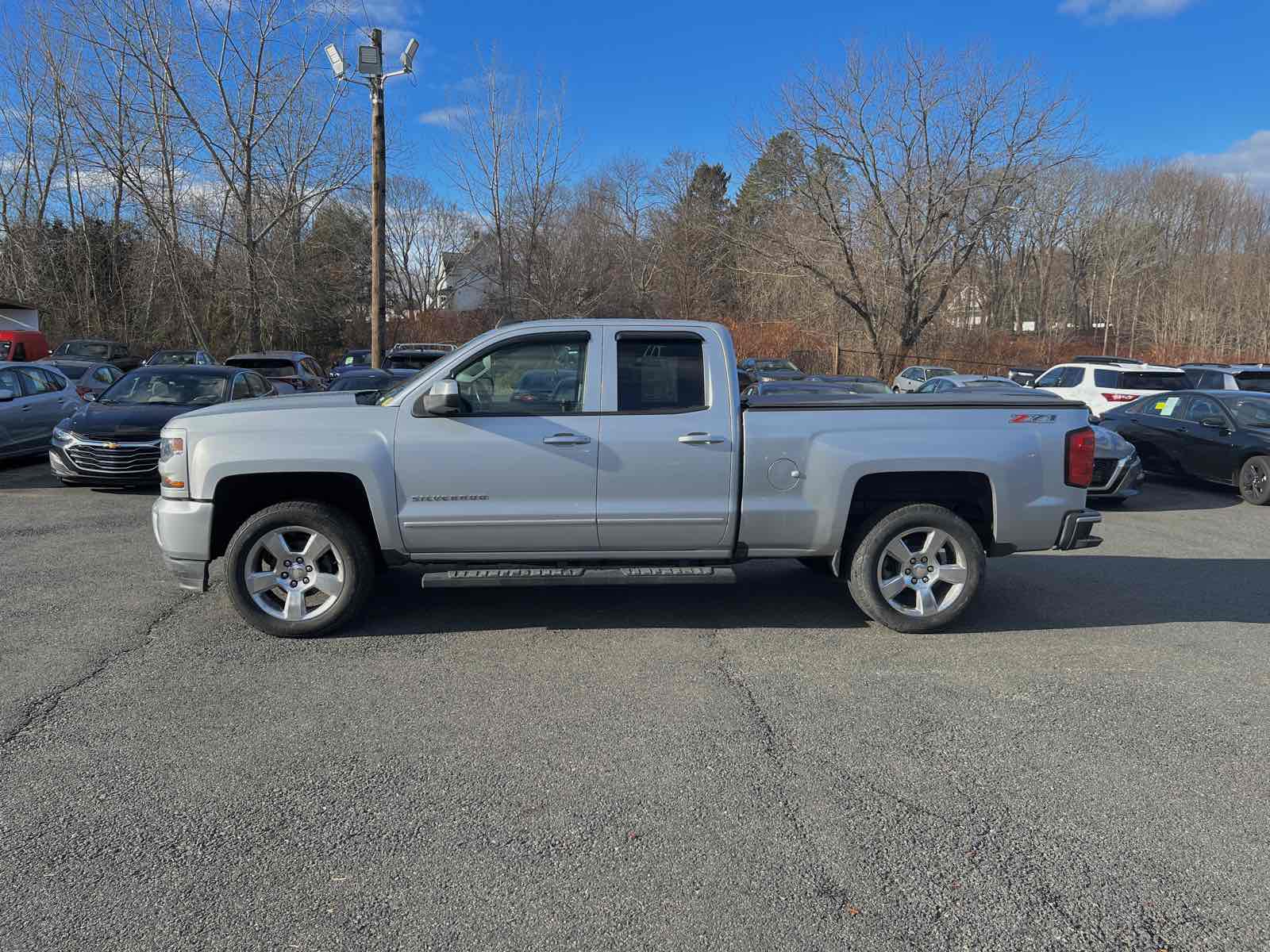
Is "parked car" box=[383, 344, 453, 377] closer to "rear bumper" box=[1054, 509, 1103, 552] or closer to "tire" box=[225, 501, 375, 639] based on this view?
"tire" box=[225, 501, 375, 639]

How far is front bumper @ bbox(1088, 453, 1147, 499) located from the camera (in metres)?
10.4

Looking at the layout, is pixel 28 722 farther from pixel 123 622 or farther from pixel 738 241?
pixel 738 241

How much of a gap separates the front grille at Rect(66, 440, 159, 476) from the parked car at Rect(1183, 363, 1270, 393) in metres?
19.9

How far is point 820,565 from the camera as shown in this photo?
6.59 meters

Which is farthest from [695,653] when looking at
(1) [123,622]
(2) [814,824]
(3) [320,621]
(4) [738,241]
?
(4) [738,241]

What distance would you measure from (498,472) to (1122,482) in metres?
8.70

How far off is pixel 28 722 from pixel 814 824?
371cm

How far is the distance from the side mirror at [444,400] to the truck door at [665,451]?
89cm

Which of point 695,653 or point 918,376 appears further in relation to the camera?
point 918,376

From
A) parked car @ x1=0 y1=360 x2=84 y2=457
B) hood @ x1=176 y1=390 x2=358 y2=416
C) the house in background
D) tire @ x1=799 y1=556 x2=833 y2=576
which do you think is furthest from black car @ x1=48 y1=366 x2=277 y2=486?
the house in background

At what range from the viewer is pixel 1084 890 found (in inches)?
112

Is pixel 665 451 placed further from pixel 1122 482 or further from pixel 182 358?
pixel 182 358

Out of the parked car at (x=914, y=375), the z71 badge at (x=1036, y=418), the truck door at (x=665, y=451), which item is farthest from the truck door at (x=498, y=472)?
the parked car at (x=914, y=375)

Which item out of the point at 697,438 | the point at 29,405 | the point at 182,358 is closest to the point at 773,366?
the point at 182,358
